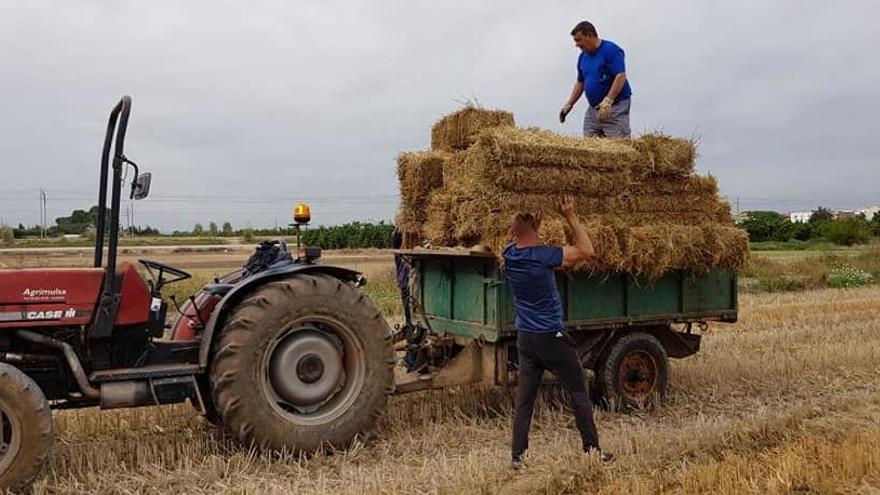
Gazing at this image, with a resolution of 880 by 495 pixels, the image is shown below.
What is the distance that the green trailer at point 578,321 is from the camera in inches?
264

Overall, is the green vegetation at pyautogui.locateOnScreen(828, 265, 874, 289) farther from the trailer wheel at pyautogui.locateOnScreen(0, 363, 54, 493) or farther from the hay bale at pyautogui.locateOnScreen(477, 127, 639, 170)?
the trailer wheel at pyautogui.locateOnScreen(0, 363, 54, 493)

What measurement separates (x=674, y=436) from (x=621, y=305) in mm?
1599

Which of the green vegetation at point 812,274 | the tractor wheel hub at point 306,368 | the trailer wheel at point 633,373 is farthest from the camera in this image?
the green vegetation at point 812,274

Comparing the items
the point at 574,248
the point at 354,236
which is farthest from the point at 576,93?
the point at 354,236

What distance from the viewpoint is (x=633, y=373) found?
290 inches

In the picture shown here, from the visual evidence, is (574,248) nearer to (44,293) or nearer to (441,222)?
(441,222)

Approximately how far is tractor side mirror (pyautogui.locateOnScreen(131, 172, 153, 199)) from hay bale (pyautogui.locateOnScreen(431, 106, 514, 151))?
2888mm

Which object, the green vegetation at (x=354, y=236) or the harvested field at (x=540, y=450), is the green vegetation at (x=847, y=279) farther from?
the green vegetation at (x=354, y=236)

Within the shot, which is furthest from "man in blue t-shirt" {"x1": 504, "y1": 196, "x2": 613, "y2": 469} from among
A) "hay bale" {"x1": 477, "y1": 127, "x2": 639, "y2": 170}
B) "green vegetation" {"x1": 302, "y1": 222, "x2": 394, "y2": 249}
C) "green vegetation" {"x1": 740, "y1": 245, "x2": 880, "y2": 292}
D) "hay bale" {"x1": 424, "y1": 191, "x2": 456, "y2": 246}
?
"green vegetation" {"x1": 302, "y1": 222, "x2": 394, "y2": 249}

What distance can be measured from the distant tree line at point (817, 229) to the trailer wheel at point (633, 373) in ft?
133

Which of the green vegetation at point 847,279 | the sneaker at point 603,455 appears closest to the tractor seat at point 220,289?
the sneaker at point 603,455

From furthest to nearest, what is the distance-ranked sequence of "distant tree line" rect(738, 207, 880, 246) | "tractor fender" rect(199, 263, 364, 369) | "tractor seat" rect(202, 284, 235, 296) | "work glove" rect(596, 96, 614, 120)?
"distant tree line" rect(738, 207, 880, 246) < "work glove" rect(596, 96, 614, 120) < "tractor seat" rect(202, 284, 235, 296) < "tractor fender" rect(199, 263, 364, 369)

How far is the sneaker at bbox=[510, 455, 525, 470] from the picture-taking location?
534cm

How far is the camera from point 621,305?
7.27m
